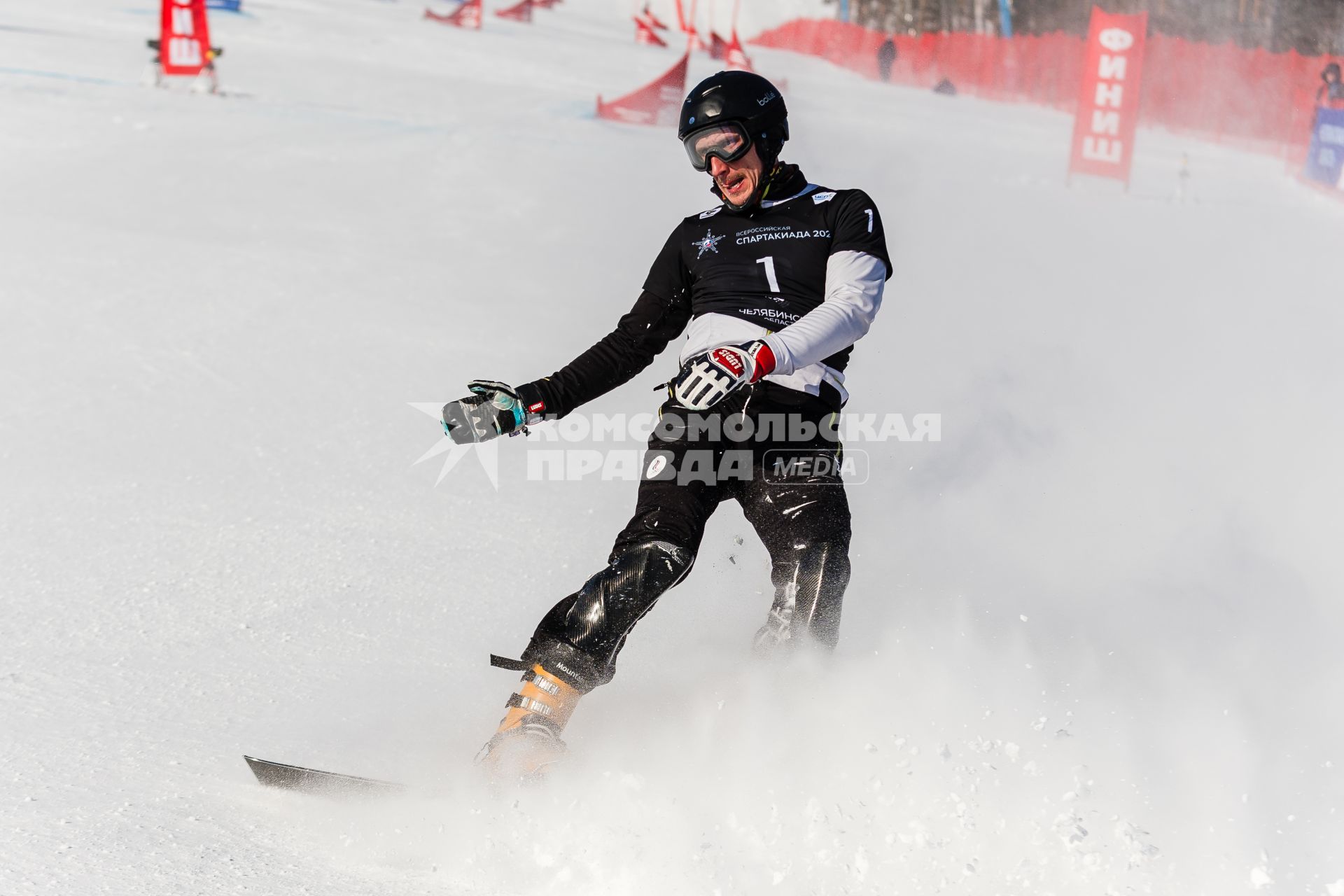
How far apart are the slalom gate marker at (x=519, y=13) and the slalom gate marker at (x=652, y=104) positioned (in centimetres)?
1936

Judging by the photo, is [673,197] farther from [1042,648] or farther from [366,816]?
[366,816]

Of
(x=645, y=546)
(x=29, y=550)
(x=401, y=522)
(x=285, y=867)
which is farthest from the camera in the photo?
(x=401, y=522)

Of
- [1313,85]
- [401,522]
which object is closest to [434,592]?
[401,522]

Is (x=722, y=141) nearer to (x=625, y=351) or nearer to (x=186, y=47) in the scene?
(x=625, y=351)

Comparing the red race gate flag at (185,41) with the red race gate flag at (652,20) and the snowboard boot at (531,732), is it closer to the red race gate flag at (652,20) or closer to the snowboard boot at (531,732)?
the snowboard boot at (531,732)

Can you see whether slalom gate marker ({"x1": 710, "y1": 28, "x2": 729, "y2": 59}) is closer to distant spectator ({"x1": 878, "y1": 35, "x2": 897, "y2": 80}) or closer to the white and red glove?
distant spectator ({"x1": 878, "y1": 35, "x2": 897, "y2": 80})

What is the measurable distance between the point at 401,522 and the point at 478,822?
2509mm

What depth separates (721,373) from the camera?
10.2 feet

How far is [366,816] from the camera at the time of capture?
305 centimetres

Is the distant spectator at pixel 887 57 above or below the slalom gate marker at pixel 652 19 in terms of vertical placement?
below

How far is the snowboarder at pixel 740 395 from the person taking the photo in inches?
129

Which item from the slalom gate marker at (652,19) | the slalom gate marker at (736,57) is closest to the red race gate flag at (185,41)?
the slalom gate marker at (736,57)

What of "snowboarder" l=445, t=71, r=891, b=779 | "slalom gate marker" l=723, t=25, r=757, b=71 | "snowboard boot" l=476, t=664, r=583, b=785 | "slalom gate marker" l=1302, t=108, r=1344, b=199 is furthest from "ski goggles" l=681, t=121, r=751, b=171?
"slalom gate marker" l=723, t=25, r=757, b=71

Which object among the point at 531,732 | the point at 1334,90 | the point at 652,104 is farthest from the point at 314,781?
the point at 1334,90
